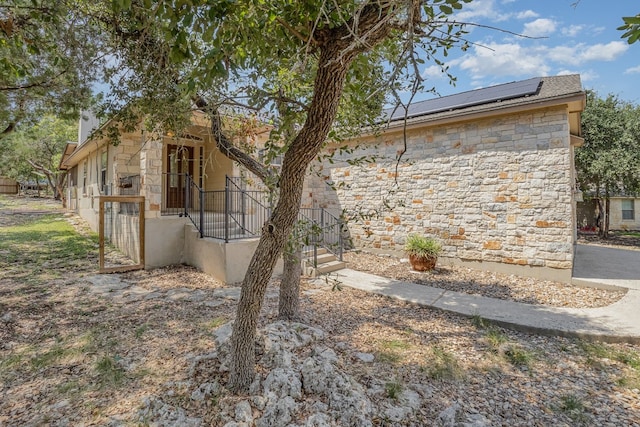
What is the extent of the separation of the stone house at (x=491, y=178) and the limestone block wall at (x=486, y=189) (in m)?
0.02

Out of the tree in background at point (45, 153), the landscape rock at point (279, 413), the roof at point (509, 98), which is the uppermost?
the tree in background at point (45, 153)

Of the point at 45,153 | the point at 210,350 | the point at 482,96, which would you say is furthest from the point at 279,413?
the point at 45,153

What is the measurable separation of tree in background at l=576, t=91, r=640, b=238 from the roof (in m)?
6.63

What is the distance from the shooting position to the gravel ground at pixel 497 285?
17.2 feet

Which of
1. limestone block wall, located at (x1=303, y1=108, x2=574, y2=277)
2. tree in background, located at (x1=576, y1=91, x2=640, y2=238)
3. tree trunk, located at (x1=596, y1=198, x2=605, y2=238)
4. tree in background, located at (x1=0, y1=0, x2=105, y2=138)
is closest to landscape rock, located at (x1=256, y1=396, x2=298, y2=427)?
limestone block wall, located at (x1=303, y1=108, x2=574, y2=277)

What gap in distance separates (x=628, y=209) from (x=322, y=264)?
709 inches

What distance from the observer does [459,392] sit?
2.79 meters

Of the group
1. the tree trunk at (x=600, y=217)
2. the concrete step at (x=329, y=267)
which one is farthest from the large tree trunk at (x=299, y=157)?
the tree trunk at (x=600, y=217)

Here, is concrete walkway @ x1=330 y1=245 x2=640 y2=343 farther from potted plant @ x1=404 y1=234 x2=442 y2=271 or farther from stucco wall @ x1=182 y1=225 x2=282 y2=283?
stucco wall @ x1=182 y1=225 x2=282 y2=283

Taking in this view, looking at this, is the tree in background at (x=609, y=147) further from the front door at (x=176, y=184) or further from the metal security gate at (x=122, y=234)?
the metal security gate at (x=122, y=234)

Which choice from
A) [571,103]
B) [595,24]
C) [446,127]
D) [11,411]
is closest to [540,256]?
[571,103]

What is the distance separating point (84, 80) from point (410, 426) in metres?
7.02

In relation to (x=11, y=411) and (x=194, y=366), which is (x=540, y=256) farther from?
(x=11, y=411)

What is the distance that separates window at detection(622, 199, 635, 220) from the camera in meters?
16.0
